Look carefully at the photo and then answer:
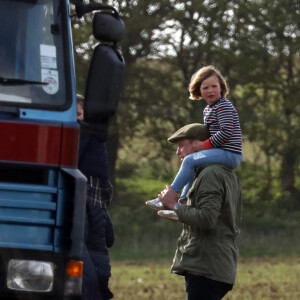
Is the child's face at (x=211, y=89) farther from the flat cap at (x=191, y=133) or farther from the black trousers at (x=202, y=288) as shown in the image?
the black trousers at (x=202, y=288)

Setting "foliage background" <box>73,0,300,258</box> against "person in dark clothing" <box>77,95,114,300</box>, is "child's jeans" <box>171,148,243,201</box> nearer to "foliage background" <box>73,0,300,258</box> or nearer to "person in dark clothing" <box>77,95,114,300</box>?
"person in dark clothing" <box>77,95,114,300</box>

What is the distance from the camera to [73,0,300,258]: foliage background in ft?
80.7

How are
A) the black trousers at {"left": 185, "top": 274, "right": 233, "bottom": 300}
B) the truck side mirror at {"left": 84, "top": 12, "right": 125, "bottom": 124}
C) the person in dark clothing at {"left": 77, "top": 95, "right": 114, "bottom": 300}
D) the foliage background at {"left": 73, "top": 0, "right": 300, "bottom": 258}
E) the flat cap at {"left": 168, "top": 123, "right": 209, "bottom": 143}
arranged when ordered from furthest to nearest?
the foliage background at {"left": 73, "top": 0, "right": 300, "bottom": 258}
the person in dark clothing at {"left": 77, "top": 95, "right": 114, "bottom": 300}
the flat cap at {"left": 168, "top": 123, "right": 209, "bottom": 143}
the black trousers at {"left": 185, "top": 274, "right": 233, "bottom": 300}
the truck side mirror at {"left": 84, "top": 12, "right": 125, "bottom": 124}

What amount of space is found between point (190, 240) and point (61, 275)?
1.26 m

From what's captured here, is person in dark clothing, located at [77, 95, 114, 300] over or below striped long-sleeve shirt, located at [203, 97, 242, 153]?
below

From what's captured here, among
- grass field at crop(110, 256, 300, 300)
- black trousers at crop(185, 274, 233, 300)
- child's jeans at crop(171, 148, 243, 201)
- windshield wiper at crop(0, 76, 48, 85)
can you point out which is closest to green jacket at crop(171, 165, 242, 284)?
black trousers at crop(185, 274, 233, 300)

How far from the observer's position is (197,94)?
7.71 metres

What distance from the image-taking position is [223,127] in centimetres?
750

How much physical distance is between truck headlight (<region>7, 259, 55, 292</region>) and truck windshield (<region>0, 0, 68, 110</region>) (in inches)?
35.5

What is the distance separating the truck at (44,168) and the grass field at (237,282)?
6019 millimetres

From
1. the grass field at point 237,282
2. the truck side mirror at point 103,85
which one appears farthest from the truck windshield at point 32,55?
the grass field at point 237,282

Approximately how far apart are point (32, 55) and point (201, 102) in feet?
59.2

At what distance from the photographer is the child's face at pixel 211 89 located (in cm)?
754

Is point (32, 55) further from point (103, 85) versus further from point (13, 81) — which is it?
point (103, 85)
